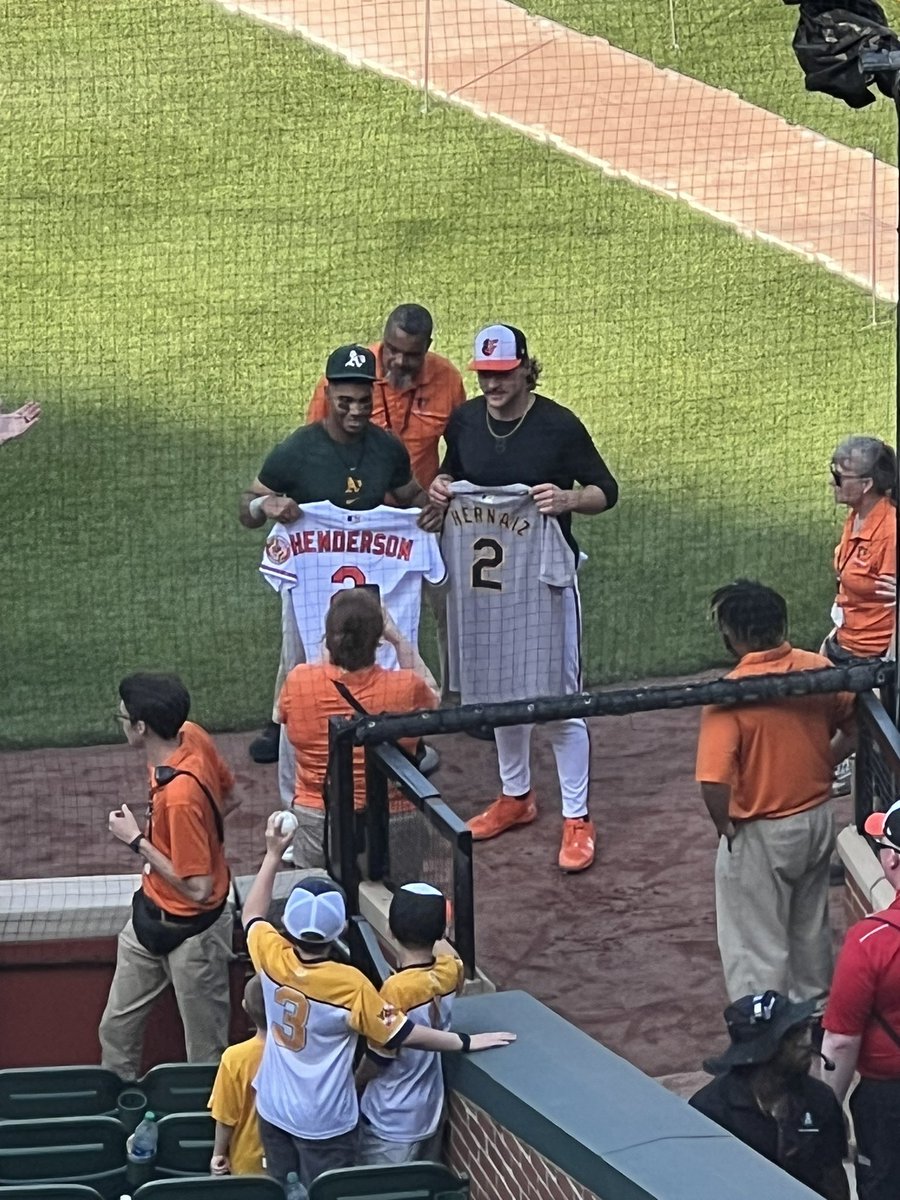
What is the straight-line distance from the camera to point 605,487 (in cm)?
754

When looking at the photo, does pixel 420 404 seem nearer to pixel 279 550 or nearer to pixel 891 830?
pixel 279 550

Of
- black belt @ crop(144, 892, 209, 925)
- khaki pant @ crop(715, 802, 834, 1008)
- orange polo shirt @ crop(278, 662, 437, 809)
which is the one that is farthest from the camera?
orange polo shirt @ crop(278, 662, 437, 809)

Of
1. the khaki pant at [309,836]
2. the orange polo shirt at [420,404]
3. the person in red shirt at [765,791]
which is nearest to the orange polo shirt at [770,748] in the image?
the person in red shirt at [765,791]

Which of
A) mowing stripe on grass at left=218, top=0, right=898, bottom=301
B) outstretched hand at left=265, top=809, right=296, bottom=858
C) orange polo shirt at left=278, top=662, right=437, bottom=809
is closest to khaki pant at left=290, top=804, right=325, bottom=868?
orange polo shirt at left=278, top=662, right=437, bottom=809

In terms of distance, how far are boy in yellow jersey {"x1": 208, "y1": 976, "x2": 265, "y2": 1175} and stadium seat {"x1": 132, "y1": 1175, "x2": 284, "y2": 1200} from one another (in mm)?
392

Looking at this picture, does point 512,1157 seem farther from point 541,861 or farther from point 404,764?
point 541,861

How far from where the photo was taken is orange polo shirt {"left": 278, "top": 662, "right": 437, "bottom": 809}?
6625 millimetres

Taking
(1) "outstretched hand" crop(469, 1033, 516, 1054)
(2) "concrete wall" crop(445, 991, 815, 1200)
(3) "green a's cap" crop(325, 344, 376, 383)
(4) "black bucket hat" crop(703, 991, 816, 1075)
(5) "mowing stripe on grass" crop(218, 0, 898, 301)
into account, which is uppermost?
(5) "mowing stripe on grass" crop(218, 0, 898, 301)

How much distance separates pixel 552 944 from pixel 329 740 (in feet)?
4.10

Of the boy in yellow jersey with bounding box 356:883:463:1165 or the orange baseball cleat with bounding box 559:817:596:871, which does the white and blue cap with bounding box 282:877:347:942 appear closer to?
the boy in yellow jersey with bounding box 356:883:463:1165

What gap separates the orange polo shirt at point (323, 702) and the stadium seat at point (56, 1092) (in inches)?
43.2

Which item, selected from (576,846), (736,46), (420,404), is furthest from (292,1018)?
(736,46)

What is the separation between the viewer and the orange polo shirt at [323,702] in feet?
21.7

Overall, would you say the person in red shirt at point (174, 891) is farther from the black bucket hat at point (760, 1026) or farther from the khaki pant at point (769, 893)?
the black bucket hat at point (760, 1026)
